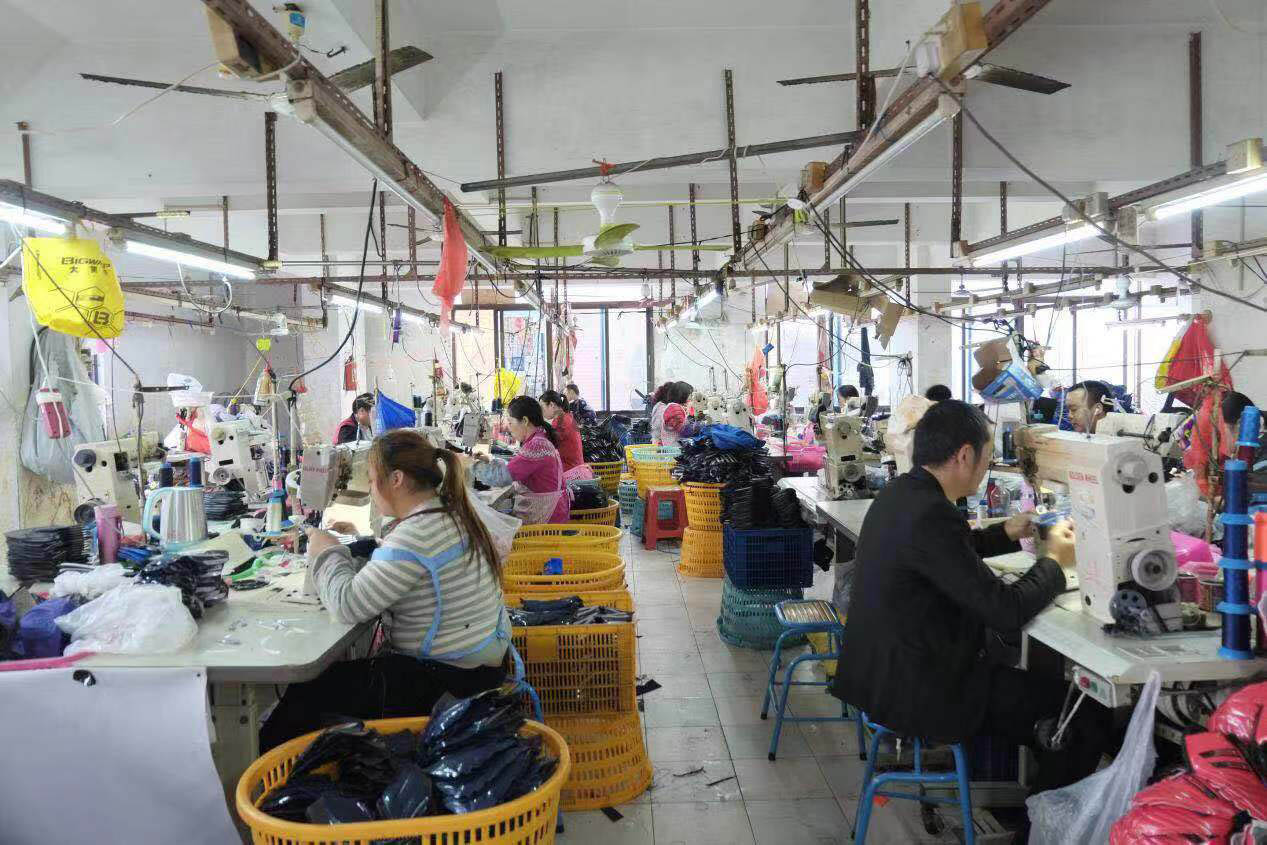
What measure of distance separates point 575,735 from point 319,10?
3.25 metres

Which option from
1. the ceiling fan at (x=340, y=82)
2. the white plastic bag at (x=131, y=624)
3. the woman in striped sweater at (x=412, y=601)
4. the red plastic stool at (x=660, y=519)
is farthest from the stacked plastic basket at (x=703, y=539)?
the white plastic bag at (x=131, y=624)

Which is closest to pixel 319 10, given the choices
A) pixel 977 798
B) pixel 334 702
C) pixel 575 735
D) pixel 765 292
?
pixel 334 702

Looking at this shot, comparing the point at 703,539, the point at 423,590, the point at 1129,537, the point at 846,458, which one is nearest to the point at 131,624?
the point at 423,590

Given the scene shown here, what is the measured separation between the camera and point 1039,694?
2.50 meters

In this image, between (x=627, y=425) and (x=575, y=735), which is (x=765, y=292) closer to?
(x=627, y=425)

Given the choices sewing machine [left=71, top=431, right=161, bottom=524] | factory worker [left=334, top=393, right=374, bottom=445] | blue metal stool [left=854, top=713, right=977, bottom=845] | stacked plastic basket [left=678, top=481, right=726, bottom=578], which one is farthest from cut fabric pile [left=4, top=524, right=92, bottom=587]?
factory worker [left=334, top=393, right=374, bottom=445]

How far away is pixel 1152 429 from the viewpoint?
3.93 m

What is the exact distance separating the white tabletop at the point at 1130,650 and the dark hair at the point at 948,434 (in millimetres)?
529

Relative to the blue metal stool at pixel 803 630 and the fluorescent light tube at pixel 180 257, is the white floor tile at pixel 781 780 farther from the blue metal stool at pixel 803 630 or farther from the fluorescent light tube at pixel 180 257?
the fluorescent light tube at pixel 180 257

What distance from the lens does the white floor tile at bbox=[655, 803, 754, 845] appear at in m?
2.96

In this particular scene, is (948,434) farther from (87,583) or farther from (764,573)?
(87,583)

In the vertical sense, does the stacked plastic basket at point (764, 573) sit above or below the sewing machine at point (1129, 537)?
below

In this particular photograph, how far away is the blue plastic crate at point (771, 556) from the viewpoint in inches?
187

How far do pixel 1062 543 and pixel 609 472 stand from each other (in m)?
6.55
